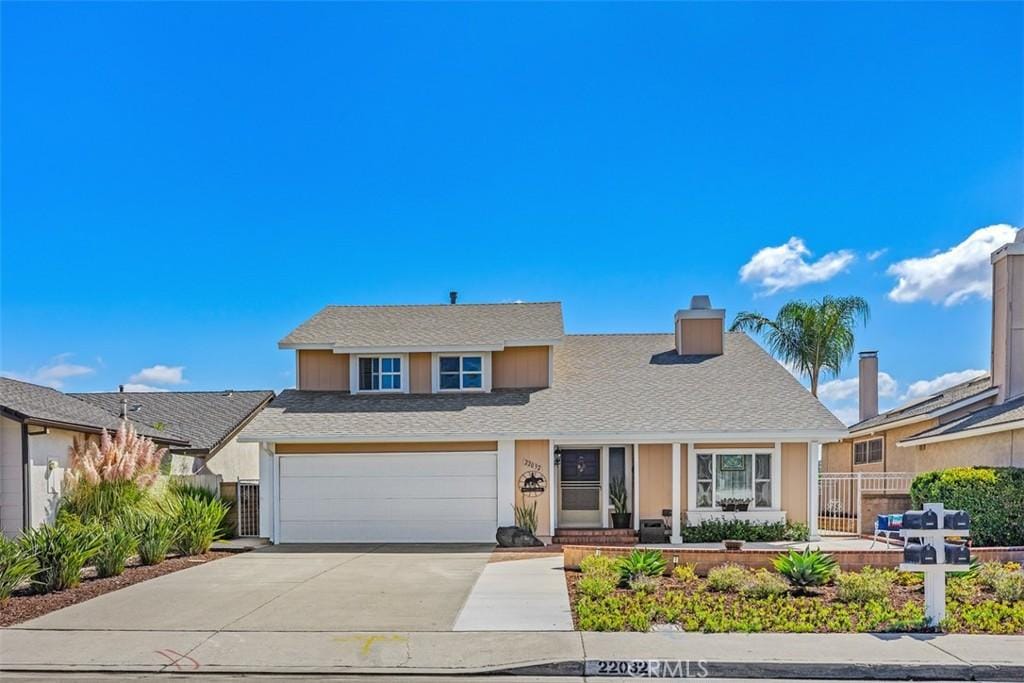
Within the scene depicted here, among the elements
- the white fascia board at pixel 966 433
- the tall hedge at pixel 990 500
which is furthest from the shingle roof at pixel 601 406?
the white fascia board at pixel 966 433

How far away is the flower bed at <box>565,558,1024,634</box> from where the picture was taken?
8.32 m

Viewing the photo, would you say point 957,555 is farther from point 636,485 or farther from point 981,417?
point 981,417

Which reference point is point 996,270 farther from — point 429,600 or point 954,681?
point 429,600

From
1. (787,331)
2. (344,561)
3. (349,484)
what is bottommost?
(344,561)

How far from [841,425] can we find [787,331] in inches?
467

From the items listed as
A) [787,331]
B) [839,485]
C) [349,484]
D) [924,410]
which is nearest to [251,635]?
[349,484]

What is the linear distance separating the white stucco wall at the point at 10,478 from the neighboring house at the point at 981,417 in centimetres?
1721

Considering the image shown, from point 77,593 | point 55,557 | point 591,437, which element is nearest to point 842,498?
point 591,437

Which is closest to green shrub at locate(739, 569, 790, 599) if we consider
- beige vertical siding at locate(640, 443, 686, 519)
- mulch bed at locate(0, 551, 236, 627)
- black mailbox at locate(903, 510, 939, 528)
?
black mailbox at locate(903, 510, 939, 528)

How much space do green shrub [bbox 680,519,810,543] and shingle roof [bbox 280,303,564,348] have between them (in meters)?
5.55

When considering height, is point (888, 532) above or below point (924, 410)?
below

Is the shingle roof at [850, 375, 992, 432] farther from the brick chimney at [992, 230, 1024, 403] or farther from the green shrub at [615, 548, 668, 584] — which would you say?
the green shrub at [615, 548, 668, 584]

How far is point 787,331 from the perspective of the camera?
27.1 m

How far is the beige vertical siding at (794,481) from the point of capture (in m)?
16.2
